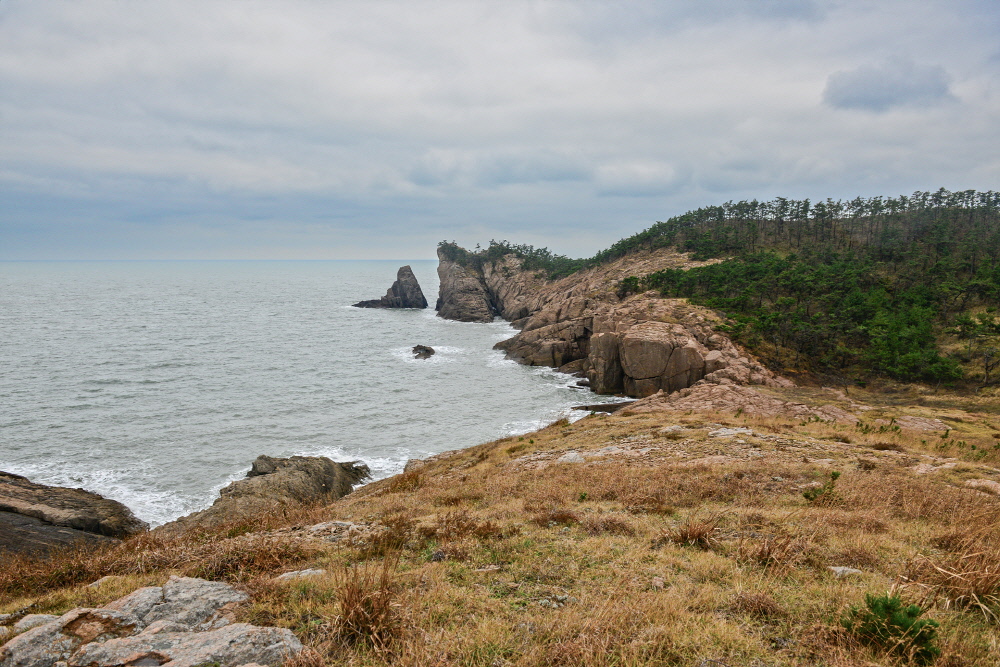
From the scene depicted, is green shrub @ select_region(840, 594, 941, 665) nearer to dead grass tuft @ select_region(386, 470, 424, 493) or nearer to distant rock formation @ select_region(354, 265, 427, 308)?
dead grass tuft @ select_region(386, 470, 424, 493)

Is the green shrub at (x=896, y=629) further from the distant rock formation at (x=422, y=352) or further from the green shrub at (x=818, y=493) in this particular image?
the distant rock formation at (x=422, y=352)

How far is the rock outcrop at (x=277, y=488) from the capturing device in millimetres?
19203

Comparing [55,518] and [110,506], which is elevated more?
[55,518]

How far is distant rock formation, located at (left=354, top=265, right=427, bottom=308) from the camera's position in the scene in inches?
4774

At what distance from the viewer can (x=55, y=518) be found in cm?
1845

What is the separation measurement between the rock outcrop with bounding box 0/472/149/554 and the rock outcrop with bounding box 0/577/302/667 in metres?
15.2

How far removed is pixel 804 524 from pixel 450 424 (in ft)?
99.5

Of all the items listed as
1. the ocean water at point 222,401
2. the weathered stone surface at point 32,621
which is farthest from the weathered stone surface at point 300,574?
the ocean water at point 222,401

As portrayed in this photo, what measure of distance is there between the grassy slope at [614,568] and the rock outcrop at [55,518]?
13.0m

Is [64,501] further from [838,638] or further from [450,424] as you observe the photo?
[838,638]

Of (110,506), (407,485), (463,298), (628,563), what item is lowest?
(110,506)

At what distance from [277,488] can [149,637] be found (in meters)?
18.8

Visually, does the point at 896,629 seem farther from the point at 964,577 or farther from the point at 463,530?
the point at 463,530

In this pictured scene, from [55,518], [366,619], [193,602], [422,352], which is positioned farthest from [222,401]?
[366,619]
